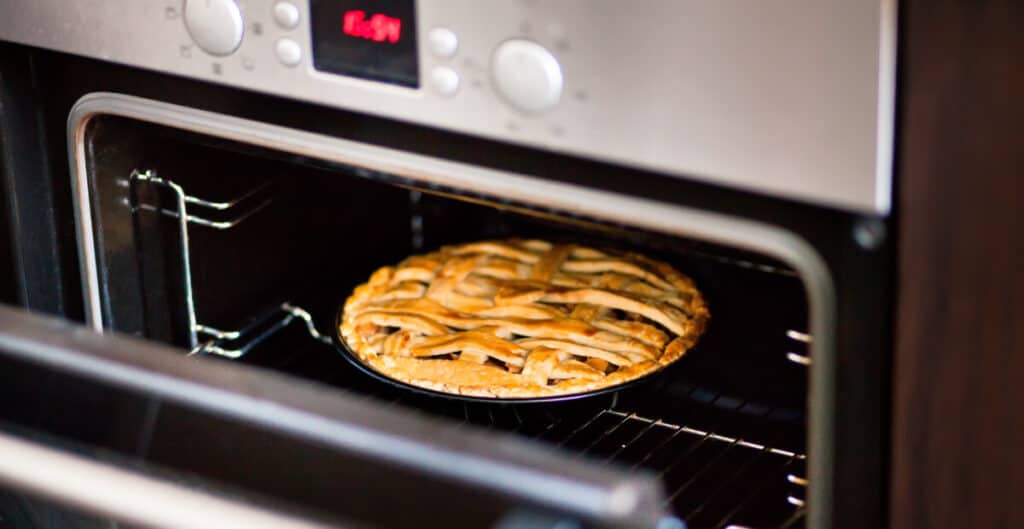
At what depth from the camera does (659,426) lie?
3.89 feet

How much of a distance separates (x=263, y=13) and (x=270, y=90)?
5 centimetres

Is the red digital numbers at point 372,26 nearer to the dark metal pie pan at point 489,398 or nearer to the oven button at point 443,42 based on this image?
the oven button at point 443,42

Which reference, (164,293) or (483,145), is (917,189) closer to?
(483,145)

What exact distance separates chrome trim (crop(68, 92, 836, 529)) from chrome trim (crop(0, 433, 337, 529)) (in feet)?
1.03

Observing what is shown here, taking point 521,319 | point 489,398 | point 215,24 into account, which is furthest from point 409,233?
point 215,24

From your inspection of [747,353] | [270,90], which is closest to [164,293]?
[270,90]

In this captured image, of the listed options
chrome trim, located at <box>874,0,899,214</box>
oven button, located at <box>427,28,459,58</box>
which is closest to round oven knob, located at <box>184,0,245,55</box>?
oven button, located at <box>427,28,459,58</box>

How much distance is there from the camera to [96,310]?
1.18 meters

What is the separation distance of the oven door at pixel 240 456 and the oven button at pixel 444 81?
0.26 m

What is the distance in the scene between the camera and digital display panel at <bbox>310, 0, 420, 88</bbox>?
36.0 inches

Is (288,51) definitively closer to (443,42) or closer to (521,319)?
(443,42)

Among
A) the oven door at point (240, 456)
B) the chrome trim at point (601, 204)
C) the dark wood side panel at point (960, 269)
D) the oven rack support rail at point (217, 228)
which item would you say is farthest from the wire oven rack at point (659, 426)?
the oven door at point (240, 456)

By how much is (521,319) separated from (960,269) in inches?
19.5

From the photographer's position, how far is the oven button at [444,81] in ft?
2.93
